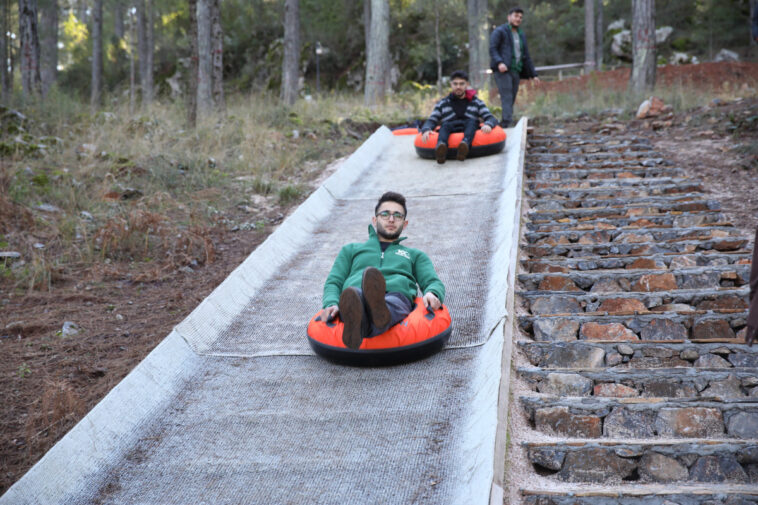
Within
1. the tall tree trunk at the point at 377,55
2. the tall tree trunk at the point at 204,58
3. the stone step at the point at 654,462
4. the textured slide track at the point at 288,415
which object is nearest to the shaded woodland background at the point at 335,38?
the tall tree trunk at the point at 377,55

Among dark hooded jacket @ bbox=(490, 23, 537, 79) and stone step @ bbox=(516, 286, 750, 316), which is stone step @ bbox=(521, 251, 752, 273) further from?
dark hooded jacket @ bbox=(490, 23, 537, 79)

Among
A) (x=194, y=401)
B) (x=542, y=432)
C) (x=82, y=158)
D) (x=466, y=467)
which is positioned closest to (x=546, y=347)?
(x=542, y=432)

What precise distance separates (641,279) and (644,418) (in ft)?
5.52

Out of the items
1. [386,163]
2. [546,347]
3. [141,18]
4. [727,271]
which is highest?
[141,18]

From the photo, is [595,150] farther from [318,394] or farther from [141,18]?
[141,18]

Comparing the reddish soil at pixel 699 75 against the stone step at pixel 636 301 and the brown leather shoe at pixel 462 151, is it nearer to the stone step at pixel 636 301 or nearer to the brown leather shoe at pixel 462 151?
the brown leather shoe at pixel 462 151

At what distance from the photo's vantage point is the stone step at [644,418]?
299 centimetres

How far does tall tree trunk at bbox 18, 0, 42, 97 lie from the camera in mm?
12062

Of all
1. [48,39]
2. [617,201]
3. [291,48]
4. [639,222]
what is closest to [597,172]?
[617,201]

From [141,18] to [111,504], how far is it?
72.8ft

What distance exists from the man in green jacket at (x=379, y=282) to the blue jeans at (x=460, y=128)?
3.94 m

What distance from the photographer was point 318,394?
11.8 ft

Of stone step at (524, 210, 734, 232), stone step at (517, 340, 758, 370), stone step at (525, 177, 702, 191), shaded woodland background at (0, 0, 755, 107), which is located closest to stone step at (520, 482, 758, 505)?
stone step at (517, 340, 758, 370)

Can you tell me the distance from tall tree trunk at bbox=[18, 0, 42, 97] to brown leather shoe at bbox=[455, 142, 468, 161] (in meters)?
7.97
